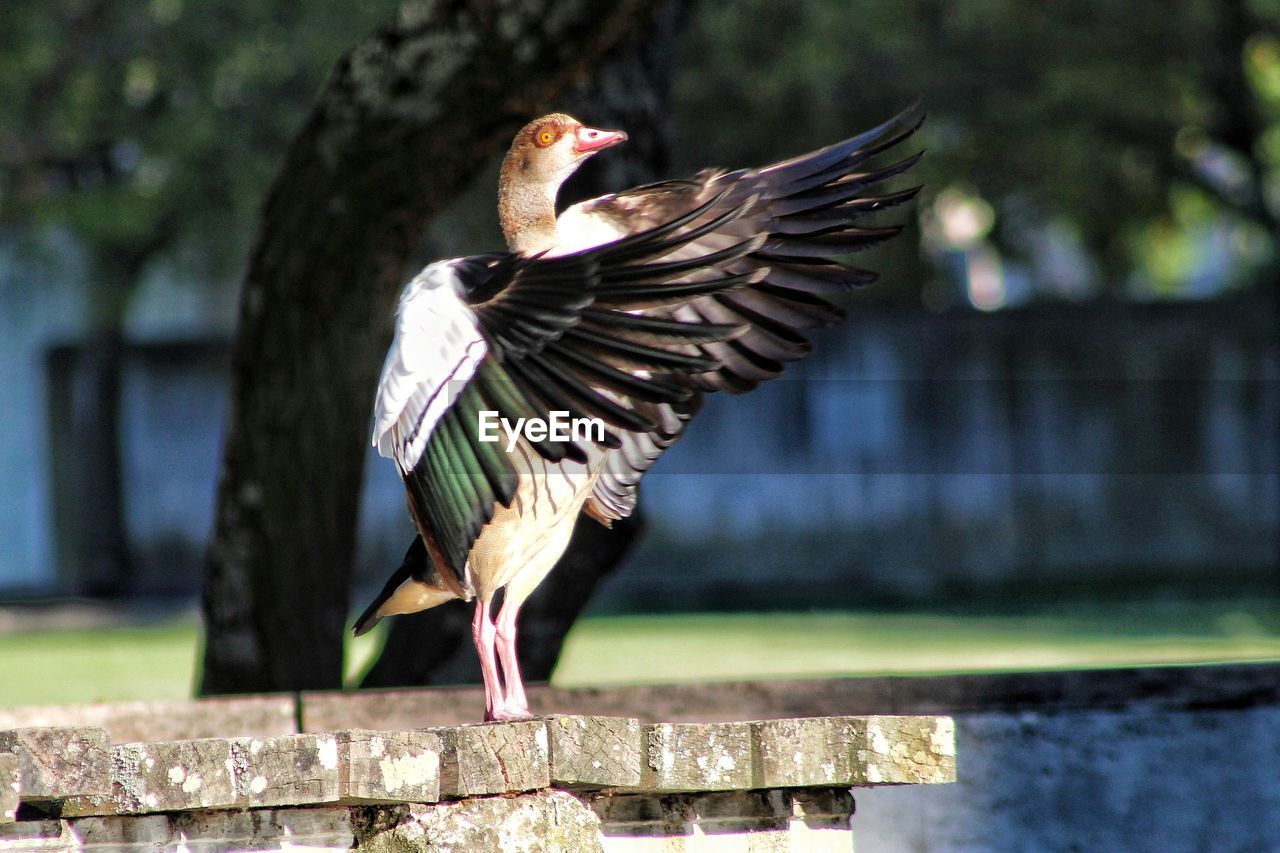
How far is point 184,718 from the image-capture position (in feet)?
17.0

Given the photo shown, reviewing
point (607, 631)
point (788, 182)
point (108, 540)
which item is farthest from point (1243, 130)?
point (788, 182)

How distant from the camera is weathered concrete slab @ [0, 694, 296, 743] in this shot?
5.10 m

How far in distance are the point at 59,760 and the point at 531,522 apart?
1000mm

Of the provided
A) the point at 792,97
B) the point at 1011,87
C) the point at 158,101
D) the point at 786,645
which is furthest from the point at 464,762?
the point at 158,101

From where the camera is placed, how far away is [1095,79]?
584 inches

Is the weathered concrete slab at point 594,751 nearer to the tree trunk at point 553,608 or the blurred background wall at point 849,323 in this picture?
the tree trunk at point 553,608

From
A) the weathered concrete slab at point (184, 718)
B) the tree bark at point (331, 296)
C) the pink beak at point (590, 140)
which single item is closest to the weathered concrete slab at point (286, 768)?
the pink beak at point (590, 140)

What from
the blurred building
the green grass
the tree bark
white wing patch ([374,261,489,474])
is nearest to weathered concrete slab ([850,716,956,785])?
white wing patch ([374,261,489,474])

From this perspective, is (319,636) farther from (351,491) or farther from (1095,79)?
(1095,79)

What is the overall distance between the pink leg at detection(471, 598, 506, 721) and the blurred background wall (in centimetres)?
1097

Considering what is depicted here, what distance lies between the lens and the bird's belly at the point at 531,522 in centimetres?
352

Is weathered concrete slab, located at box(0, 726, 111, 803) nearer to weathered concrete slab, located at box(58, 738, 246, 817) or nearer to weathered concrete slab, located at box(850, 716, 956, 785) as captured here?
weathered concrete slab, located at box(58, 738, 246, 817)

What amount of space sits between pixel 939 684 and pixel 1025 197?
1241cm

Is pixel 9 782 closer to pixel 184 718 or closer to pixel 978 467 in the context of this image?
pixel 184 718
